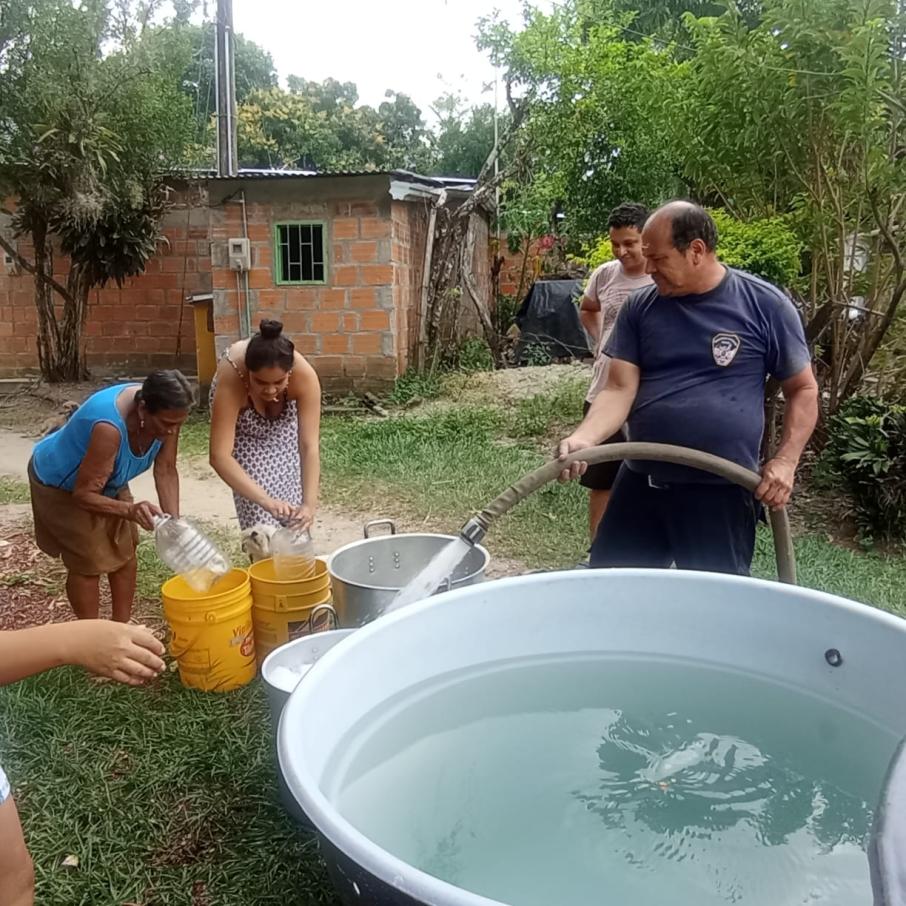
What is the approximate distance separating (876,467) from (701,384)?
2408 mm

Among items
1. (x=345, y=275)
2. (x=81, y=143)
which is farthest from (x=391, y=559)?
(x=81, y=143)

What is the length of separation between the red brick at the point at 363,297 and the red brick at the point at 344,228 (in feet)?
1.65

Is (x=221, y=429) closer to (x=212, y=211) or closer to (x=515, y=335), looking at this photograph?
(x=212, y=211)

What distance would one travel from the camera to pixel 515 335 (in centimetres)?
1127

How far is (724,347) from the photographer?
245cm

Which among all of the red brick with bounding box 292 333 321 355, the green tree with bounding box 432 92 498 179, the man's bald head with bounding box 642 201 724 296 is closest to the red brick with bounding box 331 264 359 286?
the red brick with bounding box 292 333 321 355

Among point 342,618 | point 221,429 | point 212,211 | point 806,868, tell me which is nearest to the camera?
point 806,868

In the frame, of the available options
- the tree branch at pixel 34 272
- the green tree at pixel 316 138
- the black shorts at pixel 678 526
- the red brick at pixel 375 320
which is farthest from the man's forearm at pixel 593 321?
the green tree at pixel 316 138

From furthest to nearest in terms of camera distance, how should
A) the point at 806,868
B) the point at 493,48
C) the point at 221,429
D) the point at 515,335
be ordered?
the point at 493,48 → the point at 515,335 → the point at 221,429 → the point at 806,868

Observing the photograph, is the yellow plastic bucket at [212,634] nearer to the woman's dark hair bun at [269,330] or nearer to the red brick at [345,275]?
the woman's dark hair bun at [269,330]

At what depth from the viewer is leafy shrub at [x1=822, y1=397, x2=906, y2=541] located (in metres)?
4.42

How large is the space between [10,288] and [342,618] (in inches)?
382

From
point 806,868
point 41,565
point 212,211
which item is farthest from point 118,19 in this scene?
point 806,868

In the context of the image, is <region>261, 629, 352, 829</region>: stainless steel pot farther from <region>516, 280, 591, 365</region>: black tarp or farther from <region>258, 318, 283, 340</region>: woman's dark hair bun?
<region>516, 280, 591, 365</region>: black tarp
